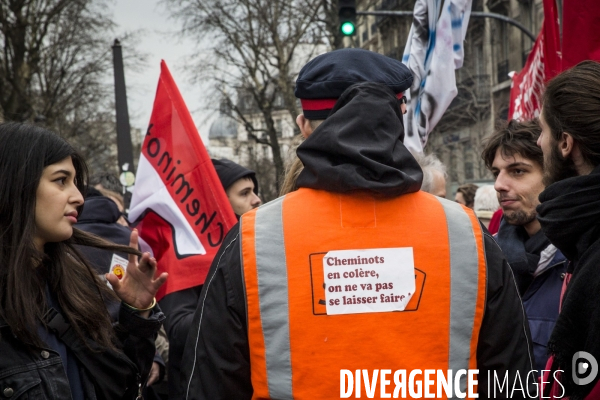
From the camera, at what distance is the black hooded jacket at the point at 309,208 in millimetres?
2107

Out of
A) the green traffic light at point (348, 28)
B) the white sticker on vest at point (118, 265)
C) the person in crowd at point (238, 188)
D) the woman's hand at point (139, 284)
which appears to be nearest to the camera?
the woman's hand at point (139, 284)

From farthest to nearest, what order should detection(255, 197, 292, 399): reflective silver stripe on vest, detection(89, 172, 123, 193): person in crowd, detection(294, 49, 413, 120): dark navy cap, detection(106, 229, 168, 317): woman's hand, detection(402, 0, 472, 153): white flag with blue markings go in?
1. detection(89, 172, 123, 193): person in crowd
2. detection(402, 0, 472, 153): white flag with blue markings
3. detection(106, 229, 168, 317): woman's hand
4. detection(294, 49, 413, 120): dark navy cap
5. detection(255, 197, 292, 399): reflective silver stripe on vest

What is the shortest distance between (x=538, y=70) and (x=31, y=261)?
450 centimetres

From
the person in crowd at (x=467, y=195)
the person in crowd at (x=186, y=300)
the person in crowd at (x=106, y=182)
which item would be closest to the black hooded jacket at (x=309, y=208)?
the person in crowd at (x=186, y=300)

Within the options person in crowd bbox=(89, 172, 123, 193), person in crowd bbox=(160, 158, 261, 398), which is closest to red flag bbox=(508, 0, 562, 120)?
person in crowd bbox=(160, 158, 261, 398)

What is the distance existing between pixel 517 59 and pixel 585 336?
26.9m

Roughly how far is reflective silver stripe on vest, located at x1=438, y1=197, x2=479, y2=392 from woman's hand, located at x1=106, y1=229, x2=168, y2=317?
1.20 meters

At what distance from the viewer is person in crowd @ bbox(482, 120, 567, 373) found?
11.1 ft

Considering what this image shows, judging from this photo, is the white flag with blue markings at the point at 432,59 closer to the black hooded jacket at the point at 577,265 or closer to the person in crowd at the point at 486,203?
the black hooded jacket at the point at 577,265

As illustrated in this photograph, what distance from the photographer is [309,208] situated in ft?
7.14

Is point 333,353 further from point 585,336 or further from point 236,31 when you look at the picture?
point 236,31

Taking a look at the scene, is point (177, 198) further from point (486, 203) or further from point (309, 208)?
point (486, 203)

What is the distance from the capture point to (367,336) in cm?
208

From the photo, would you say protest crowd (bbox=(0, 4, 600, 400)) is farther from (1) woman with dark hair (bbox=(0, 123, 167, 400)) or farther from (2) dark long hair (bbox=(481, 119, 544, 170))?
(2) dark long hair (bbox=(481, 119, 544, 170))
